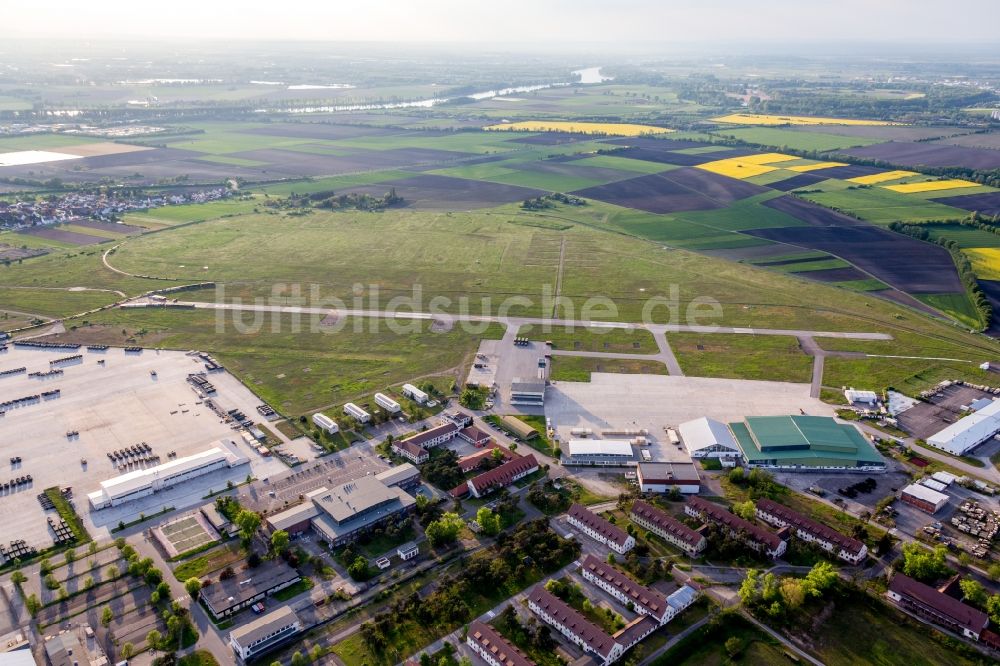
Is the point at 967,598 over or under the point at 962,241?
under

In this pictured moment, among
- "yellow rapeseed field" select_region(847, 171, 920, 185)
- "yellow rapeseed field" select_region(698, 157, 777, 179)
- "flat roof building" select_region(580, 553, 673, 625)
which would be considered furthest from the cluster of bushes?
"yellow rapeseed field" select_region(847, 171, 920, 185)

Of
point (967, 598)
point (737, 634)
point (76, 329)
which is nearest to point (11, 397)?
point (76, 329)

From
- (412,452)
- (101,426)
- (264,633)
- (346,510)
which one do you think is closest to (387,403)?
(412,452)

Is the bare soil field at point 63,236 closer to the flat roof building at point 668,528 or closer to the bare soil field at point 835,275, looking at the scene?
the flat roof building at point 668,528

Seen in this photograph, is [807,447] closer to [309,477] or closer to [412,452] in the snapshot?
[412,452]

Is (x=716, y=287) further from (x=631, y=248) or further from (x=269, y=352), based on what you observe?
(x=269, y=352)

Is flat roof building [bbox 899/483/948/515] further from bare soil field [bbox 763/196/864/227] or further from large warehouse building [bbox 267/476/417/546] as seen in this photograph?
bare soil field [bbox 763/196/864/227]

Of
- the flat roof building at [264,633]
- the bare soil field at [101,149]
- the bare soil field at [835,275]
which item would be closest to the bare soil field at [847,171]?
the bare soil field at [835,275]
